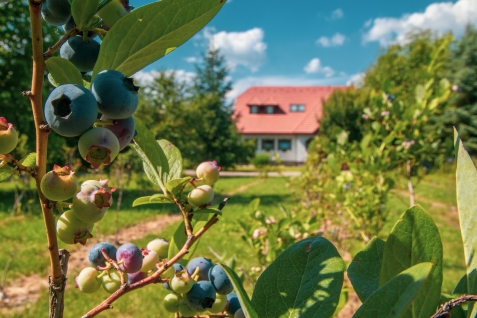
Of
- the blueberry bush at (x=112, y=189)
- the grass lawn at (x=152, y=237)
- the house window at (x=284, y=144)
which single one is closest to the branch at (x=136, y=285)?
the blueberry bush at (x=112, y=189)

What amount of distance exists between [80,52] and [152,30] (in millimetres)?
110

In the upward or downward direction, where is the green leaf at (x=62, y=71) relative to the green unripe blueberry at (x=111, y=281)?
upward

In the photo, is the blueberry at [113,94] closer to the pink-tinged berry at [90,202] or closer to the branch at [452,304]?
the pink-tinged berry at [90,202]

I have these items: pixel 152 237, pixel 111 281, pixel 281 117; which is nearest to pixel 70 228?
pixel 111 281

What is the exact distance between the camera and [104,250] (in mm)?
554

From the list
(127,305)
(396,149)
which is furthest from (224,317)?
(127,305)

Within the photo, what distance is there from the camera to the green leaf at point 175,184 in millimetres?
532

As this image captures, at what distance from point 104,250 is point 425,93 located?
2.45m

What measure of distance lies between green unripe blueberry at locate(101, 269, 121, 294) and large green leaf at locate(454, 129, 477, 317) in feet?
1.38

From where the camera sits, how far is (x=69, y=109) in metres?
0.35

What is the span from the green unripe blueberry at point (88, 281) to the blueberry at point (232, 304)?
202mm

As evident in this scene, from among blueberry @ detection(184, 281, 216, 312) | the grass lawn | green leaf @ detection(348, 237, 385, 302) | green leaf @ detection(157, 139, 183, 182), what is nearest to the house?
the grass lawn

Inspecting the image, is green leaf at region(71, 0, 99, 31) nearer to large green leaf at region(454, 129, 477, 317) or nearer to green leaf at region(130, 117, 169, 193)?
green leaf at region(130, 117, 169, 193)

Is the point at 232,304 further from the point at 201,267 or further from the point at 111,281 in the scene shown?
the point at 111,281
